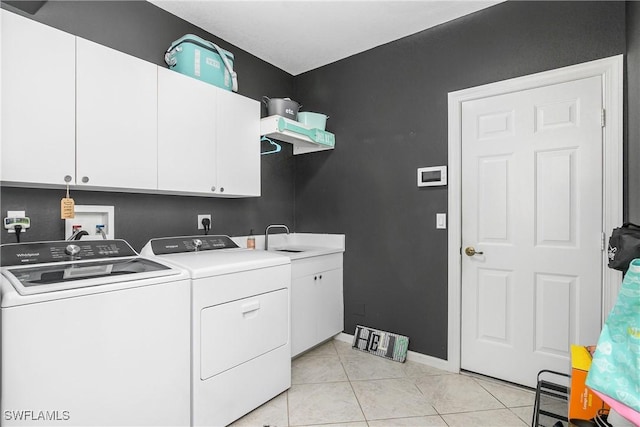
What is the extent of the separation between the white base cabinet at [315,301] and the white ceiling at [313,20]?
1873 mm

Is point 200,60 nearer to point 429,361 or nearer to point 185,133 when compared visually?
point 185,133

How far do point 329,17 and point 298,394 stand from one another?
272cm

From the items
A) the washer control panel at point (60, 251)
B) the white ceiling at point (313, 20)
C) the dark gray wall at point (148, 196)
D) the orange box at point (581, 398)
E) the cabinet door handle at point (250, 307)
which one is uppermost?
the white ceiling at point (313, 20)

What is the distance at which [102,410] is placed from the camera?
4.28 feet

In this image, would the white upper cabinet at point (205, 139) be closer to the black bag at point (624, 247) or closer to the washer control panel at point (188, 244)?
the washer control panel at point (188, 244)

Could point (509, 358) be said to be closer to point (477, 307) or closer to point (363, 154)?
point (477, 307)

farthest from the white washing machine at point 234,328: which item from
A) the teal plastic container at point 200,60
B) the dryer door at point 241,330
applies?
the teal plastic container at point 200,60

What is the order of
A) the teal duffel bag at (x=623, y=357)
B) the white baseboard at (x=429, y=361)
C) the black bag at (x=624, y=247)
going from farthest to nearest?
the white baseboard at (x=429, y=361) → the black bag at (x=624, y=247) → the teal duffel bag at (x=623, y=357)

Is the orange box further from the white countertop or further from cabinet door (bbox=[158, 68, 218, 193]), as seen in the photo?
cabinet door (bbox=[158, 68, 218, 193])

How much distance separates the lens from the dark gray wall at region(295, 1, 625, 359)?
211cm

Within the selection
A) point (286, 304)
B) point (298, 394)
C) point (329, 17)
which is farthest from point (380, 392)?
point (329, 17)

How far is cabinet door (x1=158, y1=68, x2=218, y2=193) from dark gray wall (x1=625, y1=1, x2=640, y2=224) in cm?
250

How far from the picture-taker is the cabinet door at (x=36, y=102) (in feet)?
4.69

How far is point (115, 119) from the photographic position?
1781mm
